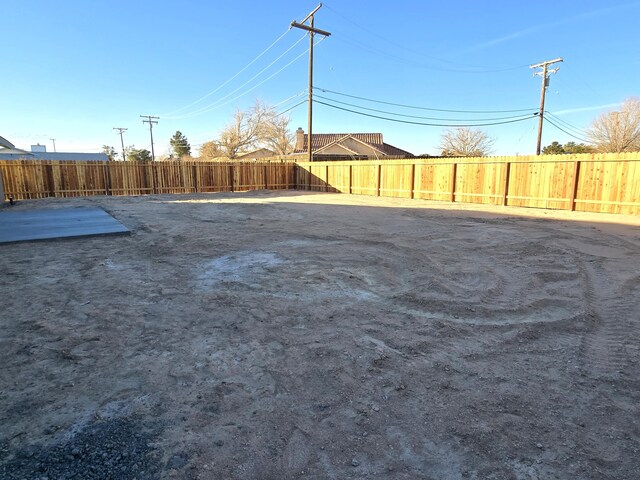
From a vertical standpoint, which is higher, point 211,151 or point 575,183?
point 211,151

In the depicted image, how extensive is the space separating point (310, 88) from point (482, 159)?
39.6ft

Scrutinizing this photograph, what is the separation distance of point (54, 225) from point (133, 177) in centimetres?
1217

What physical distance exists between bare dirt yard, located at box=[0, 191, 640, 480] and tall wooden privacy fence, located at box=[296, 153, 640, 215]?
6129 millimetres

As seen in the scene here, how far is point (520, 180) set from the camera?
43.3 feet

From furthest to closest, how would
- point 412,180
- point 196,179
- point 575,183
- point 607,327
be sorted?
point 196,179 → point 412,180 → point 575,183 → point 607,327

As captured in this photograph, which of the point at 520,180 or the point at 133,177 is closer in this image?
the point at 520,180

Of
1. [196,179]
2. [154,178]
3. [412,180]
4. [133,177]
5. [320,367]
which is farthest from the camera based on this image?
[196,179]

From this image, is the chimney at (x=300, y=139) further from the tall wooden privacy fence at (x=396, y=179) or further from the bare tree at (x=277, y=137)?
the tall wooden privacy fence at (x=396, y=179)

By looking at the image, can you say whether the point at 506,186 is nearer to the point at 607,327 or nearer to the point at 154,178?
the point at 607,327

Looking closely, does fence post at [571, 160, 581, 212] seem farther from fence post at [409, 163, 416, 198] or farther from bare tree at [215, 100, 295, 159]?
bare tree at [215, 100, 295, 159]

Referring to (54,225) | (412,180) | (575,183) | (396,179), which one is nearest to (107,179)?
(54,225)

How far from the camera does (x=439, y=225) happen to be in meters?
9.45

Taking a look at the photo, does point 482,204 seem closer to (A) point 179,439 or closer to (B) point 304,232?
(B) point 304,232

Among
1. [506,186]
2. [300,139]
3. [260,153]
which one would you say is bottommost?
[506,186]
